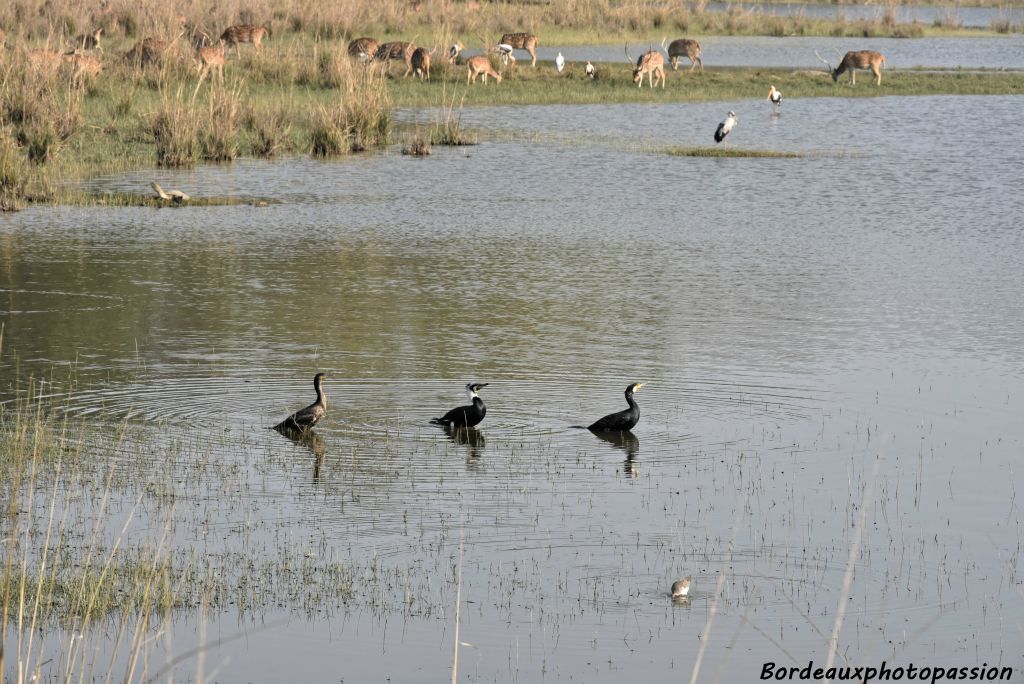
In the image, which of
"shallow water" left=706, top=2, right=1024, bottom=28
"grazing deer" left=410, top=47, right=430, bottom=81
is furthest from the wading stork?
"shallow water" left=706, top=2, right=1024, bottom=28

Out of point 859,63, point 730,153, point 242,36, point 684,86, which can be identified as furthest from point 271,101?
point 859,63

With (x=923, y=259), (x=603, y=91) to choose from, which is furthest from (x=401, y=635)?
(x=603, y=91)

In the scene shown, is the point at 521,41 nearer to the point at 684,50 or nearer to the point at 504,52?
the point at 504,52

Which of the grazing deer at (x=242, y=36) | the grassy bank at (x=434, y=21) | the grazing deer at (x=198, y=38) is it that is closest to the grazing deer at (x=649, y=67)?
the grassy bank at (x=434, y=21)

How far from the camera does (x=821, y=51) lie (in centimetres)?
4431

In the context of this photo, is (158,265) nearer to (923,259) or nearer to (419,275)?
(419,275)

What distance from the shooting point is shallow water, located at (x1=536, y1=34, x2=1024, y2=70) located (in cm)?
4047

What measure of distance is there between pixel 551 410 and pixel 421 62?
23.5 m

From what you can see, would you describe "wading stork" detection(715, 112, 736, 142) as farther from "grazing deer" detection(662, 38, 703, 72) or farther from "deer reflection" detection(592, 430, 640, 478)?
"deer reflection" detection(592, 430, 640, 478)

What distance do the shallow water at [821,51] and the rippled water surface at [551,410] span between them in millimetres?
18111

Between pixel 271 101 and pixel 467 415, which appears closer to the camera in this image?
pixel 467 415

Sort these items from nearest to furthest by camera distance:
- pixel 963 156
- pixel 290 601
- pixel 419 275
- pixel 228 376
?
pixel 290 601, pixel 228 376, pixel 419 275, pixel 963 156

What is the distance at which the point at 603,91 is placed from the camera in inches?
1329

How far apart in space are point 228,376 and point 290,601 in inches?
191
